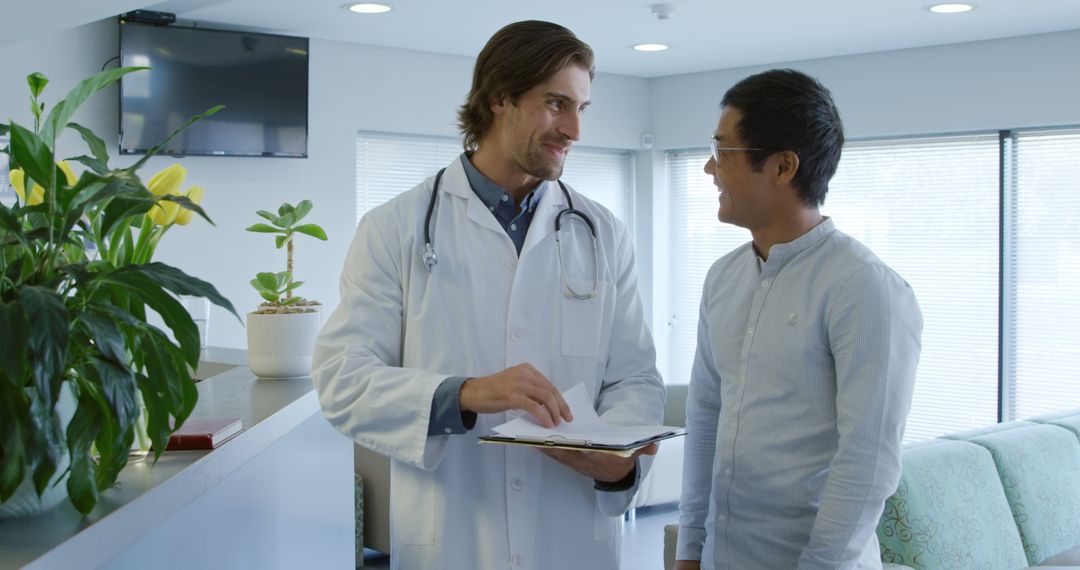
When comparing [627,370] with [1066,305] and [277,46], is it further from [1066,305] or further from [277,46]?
[1066,305]

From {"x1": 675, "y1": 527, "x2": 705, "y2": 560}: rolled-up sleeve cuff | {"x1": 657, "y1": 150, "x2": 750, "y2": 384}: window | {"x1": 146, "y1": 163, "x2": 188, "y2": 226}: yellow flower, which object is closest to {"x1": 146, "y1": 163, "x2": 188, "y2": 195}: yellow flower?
{"x1": 146, "y1": 163, "x2": 188, "y2": 226}: yellow flower

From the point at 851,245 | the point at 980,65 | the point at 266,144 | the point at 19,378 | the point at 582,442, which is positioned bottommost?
the point at 582,442

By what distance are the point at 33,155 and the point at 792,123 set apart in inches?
45.7

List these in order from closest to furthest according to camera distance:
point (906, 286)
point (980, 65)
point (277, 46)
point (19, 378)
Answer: point (19, 378) < point (906, 286) < point (277, 46) < point (980, 65)

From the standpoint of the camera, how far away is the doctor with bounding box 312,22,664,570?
1687 mm

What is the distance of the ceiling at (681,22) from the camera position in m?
4.91

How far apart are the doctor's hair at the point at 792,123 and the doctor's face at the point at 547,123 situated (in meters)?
0.28

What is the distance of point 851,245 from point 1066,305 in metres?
4.67

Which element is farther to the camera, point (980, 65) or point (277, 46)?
point (980, 65)

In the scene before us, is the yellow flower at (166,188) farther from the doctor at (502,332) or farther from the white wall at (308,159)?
the white wall at (308,159)

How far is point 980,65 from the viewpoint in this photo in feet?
19.2

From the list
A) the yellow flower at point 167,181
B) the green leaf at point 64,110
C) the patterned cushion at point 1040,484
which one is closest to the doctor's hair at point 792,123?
the yellow flower at point 167,181

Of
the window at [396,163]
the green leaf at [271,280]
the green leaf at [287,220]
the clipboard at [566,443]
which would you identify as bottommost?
the clipboard at [566,443]

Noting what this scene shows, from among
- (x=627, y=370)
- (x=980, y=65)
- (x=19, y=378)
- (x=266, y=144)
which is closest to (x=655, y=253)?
(x=980, y=65)
